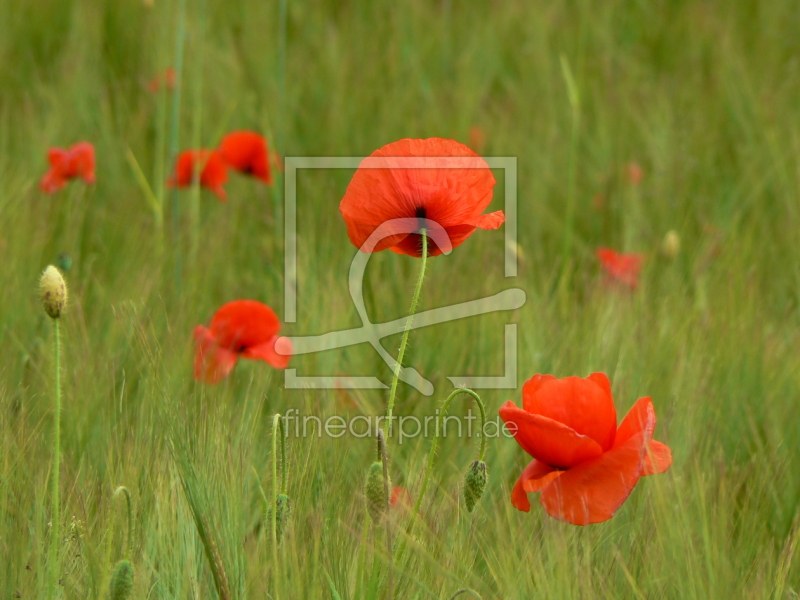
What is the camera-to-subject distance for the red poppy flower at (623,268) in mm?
1289

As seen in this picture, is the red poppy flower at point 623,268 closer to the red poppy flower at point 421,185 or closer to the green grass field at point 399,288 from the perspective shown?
the green grass field at point 399,288

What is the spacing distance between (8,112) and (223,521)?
154 cm

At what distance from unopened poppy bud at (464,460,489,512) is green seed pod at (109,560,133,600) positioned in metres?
0.22

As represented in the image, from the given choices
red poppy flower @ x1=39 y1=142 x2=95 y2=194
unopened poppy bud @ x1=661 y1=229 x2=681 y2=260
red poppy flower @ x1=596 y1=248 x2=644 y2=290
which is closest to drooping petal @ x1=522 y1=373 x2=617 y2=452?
red poppy flower @ x1=596 y1=248 x2=644 y2=290

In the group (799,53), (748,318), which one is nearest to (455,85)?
(799,53)

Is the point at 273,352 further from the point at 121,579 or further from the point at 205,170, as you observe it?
the point at 205,170

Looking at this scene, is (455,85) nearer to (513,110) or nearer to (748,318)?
(513,110)

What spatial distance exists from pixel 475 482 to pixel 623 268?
0.78 metres

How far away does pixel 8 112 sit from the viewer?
73.6 inches

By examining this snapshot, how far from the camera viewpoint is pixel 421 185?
65 cm

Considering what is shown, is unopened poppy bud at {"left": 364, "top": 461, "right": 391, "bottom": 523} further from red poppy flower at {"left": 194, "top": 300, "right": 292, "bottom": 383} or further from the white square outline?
red poppy flower at {"left": 194, "top": 300, "right": 292, "bottom": 383}

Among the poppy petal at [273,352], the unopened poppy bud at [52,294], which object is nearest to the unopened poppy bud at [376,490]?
the unopened poppy bud at [52,294]

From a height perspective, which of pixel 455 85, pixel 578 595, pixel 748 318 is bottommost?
pixel 578 595

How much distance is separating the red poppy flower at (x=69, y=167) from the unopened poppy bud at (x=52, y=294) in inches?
29.4
